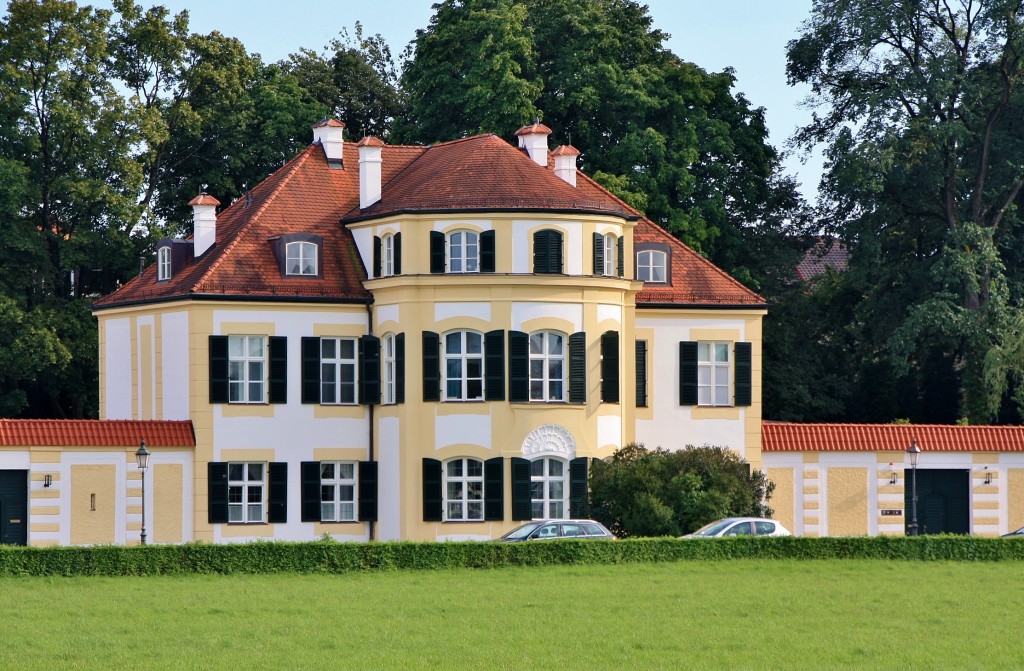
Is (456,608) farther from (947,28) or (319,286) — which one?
(947,28)

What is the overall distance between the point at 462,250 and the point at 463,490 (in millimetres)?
6504

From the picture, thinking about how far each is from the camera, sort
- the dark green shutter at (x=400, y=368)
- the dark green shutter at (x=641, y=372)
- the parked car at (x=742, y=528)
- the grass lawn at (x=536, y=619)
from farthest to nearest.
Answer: the dark green shutter at (x=641, y=372) < the dark green shutter at (x=400, y=368) < the parked car at (x=742, y=528) < the grass lawn at (x=536, y=619)

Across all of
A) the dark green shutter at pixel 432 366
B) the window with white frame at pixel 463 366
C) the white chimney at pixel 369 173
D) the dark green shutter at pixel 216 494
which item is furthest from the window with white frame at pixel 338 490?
the white chimney at pixel 369 173

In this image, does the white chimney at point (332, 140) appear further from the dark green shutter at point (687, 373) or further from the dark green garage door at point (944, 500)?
the dark green garage door at point (944, 500)

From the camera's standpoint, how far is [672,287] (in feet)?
196

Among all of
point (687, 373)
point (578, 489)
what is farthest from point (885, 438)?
point (578, 489)

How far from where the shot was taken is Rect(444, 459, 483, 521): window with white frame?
180ft

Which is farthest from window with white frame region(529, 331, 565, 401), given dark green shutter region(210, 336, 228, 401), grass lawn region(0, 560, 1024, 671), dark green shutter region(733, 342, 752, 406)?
grass lawn region(0, 560, 1024, 671)

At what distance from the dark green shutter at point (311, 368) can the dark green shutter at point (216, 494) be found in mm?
3271

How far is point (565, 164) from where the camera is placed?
60.2 m

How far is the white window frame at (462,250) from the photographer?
55.3 meters

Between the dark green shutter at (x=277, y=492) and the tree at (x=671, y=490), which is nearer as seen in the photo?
the tree at (x=671, y=490)

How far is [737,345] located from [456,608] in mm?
23572

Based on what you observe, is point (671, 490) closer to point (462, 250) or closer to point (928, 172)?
point (462, 250)
